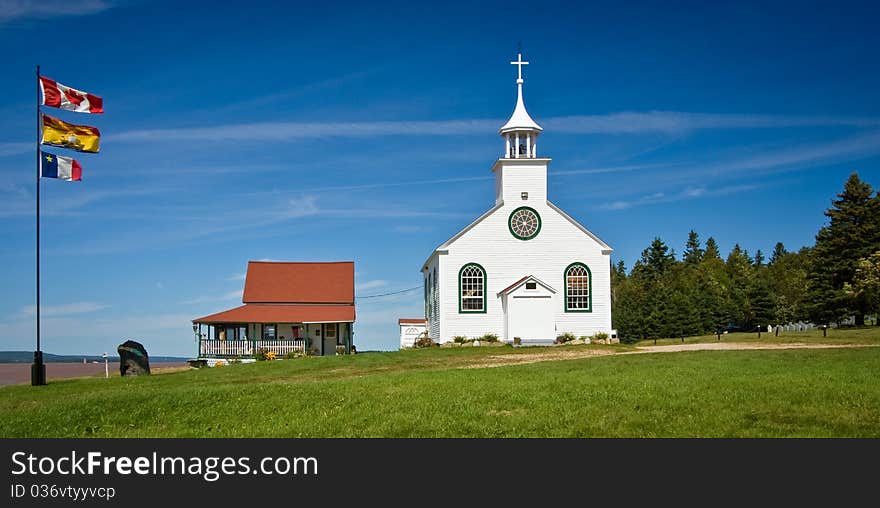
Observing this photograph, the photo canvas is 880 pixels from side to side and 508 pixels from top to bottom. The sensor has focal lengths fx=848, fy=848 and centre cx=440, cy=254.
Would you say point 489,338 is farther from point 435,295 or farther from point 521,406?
point 521,406

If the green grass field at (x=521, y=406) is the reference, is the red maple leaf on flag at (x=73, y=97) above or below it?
above

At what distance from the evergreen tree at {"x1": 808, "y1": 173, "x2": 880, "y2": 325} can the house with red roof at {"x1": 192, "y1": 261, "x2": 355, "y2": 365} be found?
103ft

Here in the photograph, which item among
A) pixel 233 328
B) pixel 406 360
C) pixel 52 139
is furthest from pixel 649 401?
pixel 233 328

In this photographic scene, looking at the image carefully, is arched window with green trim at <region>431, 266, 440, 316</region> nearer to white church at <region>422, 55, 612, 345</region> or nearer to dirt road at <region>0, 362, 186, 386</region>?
white church at <region>422, 55, 612, 345</region>

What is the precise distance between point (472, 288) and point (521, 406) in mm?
24687

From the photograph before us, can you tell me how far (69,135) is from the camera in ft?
84.8

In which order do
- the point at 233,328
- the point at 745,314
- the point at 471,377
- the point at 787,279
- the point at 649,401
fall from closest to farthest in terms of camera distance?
the point at 649,401
the point at 471,377
the point at 233,328
the point at 745,314
the point at 787,279

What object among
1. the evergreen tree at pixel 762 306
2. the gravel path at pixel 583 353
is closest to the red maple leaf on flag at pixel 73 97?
the gravel path at pixel 583 353

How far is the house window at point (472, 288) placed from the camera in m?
39.4

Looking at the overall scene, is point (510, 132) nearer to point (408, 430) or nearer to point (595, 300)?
point (595, 300)

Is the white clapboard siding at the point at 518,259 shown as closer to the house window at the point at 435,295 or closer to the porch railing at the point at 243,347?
the house window at the point at 435,295

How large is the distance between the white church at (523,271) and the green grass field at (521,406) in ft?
54.1
